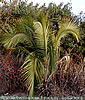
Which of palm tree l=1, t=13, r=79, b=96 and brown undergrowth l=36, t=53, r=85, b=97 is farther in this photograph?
palm tree l=1, t=13, r=79, b=96

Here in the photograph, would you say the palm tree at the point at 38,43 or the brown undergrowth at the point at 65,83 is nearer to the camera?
the brown undergrowth at the point at 65,83

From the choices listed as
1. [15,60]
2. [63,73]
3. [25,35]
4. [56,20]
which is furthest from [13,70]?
[56,20]

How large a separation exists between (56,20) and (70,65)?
130 inches

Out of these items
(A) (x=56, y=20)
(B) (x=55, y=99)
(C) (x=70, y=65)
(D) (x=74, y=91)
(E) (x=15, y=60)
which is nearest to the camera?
(B) (x=55, y=99)

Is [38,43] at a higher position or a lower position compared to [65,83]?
higher

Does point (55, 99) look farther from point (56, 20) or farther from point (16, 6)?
point (16, 6)

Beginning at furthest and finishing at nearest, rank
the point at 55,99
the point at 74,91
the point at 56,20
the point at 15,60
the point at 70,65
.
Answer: the point at 56,20 → the point at 15,60 → the point at 70,65 → the point at 74,91 → the point at 55,99

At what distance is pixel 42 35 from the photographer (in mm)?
4656

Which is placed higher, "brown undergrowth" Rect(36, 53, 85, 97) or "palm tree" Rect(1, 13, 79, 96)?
"palm tree" Rect(1, 13, 79, 96)

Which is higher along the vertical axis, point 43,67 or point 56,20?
point 56,20

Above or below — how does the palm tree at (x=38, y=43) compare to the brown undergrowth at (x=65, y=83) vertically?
above

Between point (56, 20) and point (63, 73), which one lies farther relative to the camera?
point (56, 20)

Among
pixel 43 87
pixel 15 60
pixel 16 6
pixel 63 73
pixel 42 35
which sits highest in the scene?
pixel 16 6

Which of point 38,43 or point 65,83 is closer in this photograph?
point 65,83
